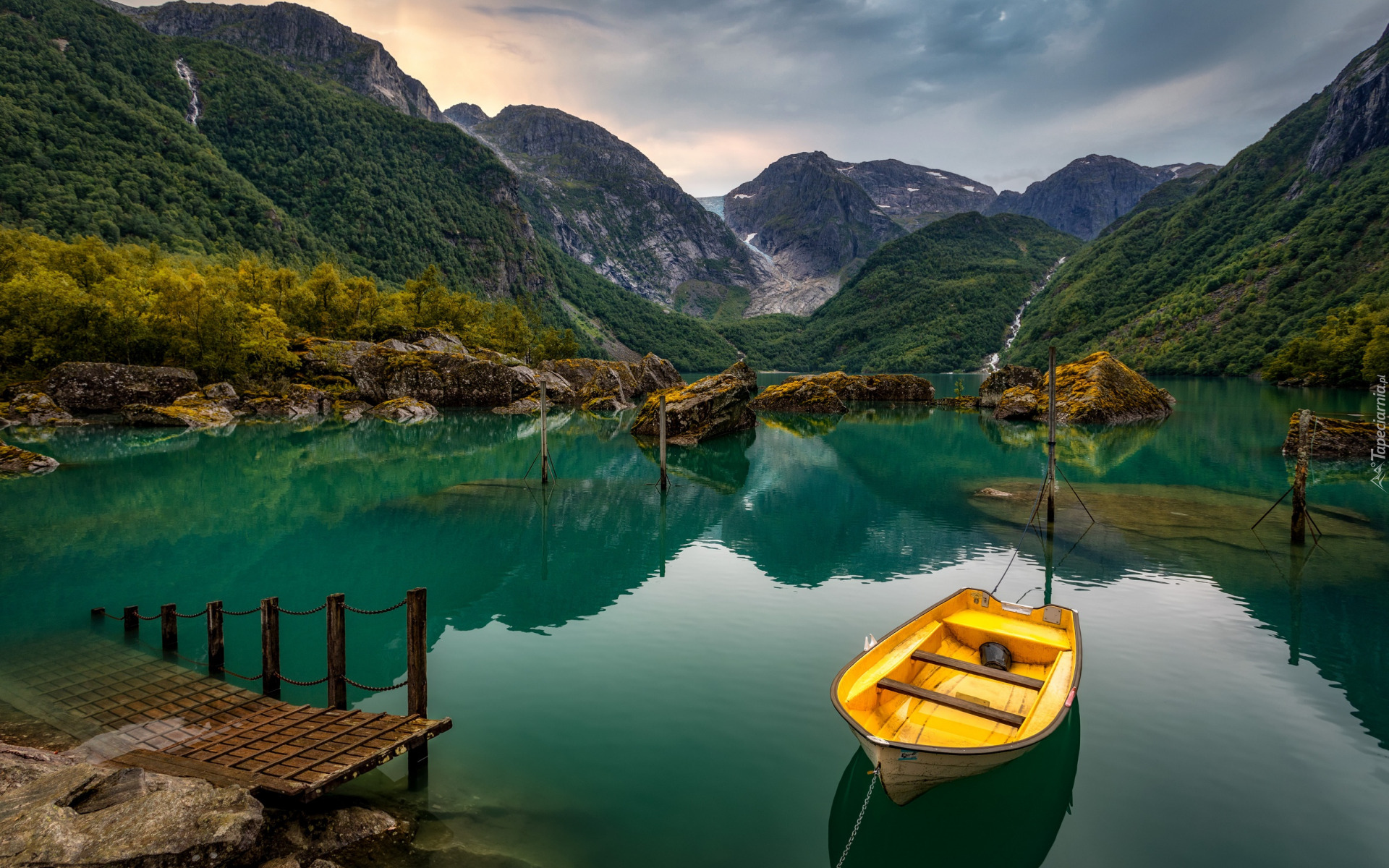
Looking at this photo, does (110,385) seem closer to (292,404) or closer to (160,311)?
A: (160,311)

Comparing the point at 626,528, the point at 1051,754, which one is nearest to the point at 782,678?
the point at 1051,754

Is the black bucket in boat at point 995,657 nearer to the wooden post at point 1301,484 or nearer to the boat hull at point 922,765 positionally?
the boat hull at point 922,765

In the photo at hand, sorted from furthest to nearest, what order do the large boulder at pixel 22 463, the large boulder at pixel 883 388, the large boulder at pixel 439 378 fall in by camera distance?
the large boulder at pixel 883 388 < the large boulder at pixel 439 378 < the large boulder at pixel 22 463

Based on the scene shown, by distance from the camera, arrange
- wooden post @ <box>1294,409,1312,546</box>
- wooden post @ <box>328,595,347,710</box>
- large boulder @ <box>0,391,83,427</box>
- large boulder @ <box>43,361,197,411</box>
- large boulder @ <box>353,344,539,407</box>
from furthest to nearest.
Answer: large boulder @ <box>353,344,539,407</box> → large boulder @ <box>43,361,197,411</box> → large boulder @ <box>0,391,83,427</box> → wooden post @ <box>1294,409,1312,546</box> → wooden post @ <box>328,595,347,710</box>

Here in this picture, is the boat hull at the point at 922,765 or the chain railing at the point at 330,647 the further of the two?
the chain railing at the point at 330,647

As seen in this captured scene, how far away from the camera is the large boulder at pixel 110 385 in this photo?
50562mm

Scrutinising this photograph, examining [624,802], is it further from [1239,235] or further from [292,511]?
[1239,235]

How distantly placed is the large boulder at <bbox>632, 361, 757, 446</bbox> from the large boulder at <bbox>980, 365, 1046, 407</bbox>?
33.3 metres

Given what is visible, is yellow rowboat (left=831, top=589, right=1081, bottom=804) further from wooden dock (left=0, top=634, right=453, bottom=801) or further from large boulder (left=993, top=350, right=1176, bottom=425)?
large boulder (left=993, top=350, right=1176, bottom=425)

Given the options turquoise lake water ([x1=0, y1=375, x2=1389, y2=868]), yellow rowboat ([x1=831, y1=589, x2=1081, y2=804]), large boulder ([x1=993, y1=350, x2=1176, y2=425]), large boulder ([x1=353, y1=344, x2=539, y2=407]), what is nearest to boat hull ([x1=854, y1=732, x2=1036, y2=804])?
yellow rowboat ([x1=831, y1=589, x2=1081, y2=804])

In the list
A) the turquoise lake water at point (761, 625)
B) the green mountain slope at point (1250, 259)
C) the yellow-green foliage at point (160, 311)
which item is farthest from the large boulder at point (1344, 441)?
the green mountain slope at point (1250, 259)

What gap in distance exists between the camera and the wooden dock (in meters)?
7.62

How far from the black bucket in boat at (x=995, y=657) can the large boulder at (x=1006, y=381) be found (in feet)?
215

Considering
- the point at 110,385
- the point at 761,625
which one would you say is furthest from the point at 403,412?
the point at 761,625
